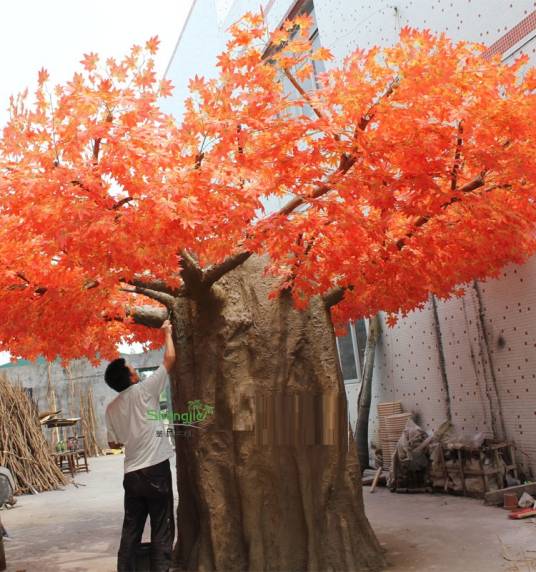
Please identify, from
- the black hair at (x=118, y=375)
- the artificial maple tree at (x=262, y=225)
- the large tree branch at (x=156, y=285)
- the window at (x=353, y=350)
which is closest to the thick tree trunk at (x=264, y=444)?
the artificial maple tree at (x=262, y=225)

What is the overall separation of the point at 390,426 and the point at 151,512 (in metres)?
7.01

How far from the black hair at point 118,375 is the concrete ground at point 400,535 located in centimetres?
272

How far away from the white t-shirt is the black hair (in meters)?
0.05

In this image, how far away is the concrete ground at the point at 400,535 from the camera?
604cm

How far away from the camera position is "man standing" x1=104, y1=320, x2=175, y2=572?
17.0 feet

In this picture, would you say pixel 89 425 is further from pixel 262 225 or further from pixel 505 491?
pixel 262 225

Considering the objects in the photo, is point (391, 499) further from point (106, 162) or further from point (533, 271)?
point (106, 162)

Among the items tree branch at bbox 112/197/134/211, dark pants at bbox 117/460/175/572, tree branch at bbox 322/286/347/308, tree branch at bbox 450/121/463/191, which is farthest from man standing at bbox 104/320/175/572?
tree branch at bbox 450/121/463/191

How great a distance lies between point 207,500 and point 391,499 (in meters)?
4.30

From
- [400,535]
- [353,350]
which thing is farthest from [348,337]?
[400,535]

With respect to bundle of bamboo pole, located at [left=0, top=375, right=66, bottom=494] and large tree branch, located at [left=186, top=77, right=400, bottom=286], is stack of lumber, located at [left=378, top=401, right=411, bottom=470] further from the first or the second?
bundle of bamboo pole, located at [left=0, top=375, right=66, bottom=494]

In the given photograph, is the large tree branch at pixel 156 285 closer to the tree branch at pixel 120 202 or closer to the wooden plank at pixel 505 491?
the tree branch at pixel 120 202

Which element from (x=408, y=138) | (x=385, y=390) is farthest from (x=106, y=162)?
(x=385, y=390)

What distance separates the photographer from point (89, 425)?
23.9 metres
